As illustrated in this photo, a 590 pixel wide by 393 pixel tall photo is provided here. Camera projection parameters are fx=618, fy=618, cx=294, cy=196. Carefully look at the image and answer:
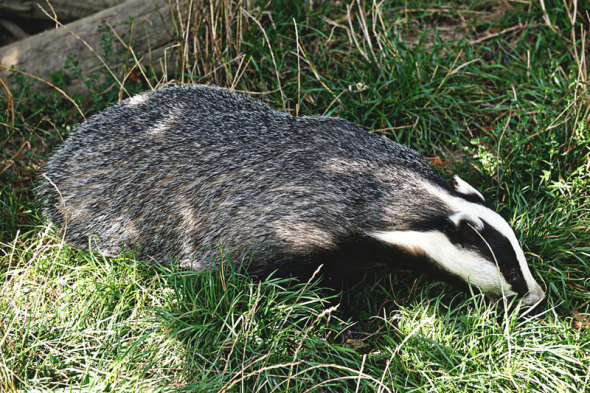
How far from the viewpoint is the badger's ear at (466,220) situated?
3689mm

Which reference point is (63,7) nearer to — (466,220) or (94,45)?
(94,45)

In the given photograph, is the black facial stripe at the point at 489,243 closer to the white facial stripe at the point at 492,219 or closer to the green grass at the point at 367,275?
the white facial stripe at the point at 492,219

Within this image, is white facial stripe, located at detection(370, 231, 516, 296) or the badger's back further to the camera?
the badger's back

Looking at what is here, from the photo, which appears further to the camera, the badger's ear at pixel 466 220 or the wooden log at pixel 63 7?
the wooden log at pixel 63 7

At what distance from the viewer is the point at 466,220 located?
3.69 m

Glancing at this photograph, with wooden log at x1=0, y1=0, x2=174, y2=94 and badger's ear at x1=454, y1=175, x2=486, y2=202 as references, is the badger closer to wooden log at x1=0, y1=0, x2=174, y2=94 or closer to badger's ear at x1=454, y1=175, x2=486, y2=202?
badger's ear at x1=454, y1=175, x2=486, y2=202

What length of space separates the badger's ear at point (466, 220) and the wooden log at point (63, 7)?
4791mm

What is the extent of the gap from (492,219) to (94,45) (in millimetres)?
4250

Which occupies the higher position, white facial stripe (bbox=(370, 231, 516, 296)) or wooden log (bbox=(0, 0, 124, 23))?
wooden log (bbox=(0, 0, 124, 23))

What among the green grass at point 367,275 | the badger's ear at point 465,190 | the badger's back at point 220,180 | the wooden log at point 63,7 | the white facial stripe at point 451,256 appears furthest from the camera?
the wooden log at point 63,7

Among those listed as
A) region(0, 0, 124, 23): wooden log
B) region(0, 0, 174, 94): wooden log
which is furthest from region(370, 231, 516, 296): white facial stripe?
region(0, 0, 124, 23): wooden log

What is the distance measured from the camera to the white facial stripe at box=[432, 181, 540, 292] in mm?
3799

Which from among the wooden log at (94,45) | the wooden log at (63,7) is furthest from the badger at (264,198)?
the wooden log at (63,7)

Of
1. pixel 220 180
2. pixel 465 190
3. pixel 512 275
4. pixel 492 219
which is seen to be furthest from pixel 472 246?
pixel 220 180
